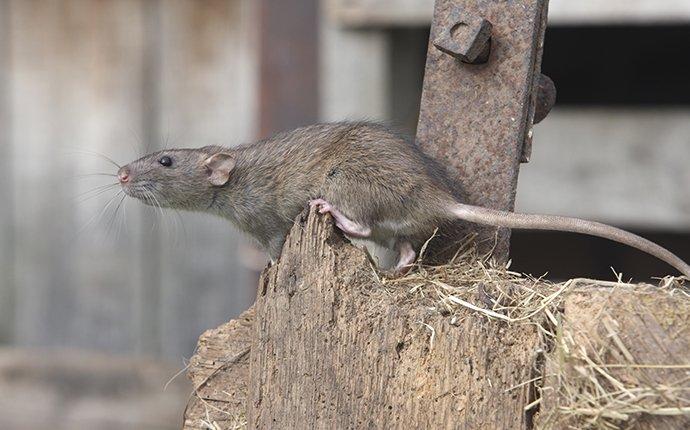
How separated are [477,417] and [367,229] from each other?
89cm

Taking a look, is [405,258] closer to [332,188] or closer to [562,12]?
[332,188]

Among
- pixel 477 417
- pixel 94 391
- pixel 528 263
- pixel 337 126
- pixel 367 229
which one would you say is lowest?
pixel 94 391

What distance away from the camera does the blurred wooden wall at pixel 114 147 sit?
280 inches

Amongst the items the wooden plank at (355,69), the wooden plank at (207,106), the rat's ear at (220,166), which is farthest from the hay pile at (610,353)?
the wooden plank at (207,106)

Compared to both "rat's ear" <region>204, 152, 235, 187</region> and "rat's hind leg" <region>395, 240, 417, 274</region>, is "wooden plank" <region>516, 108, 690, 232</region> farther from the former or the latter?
"rat's hind leg" <region>395, 240, 417, 274</region>

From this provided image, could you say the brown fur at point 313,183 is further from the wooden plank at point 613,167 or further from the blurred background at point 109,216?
the blurred background at point 109,216

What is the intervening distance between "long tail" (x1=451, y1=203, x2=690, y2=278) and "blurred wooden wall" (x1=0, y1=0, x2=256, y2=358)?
387 cm

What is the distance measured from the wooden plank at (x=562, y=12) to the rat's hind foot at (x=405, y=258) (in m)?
1.82

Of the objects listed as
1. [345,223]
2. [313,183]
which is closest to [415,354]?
[345,223]

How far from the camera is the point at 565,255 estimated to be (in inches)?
335

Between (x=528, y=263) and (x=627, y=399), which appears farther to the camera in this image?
(x=528, y=263)

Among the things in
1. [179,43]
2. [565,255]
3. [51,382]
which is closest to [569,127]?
[179,43]

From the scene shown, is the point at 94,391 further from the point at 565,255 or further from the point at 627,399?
the point at 627,399

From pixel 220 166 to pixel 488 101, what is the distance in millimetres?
1167
